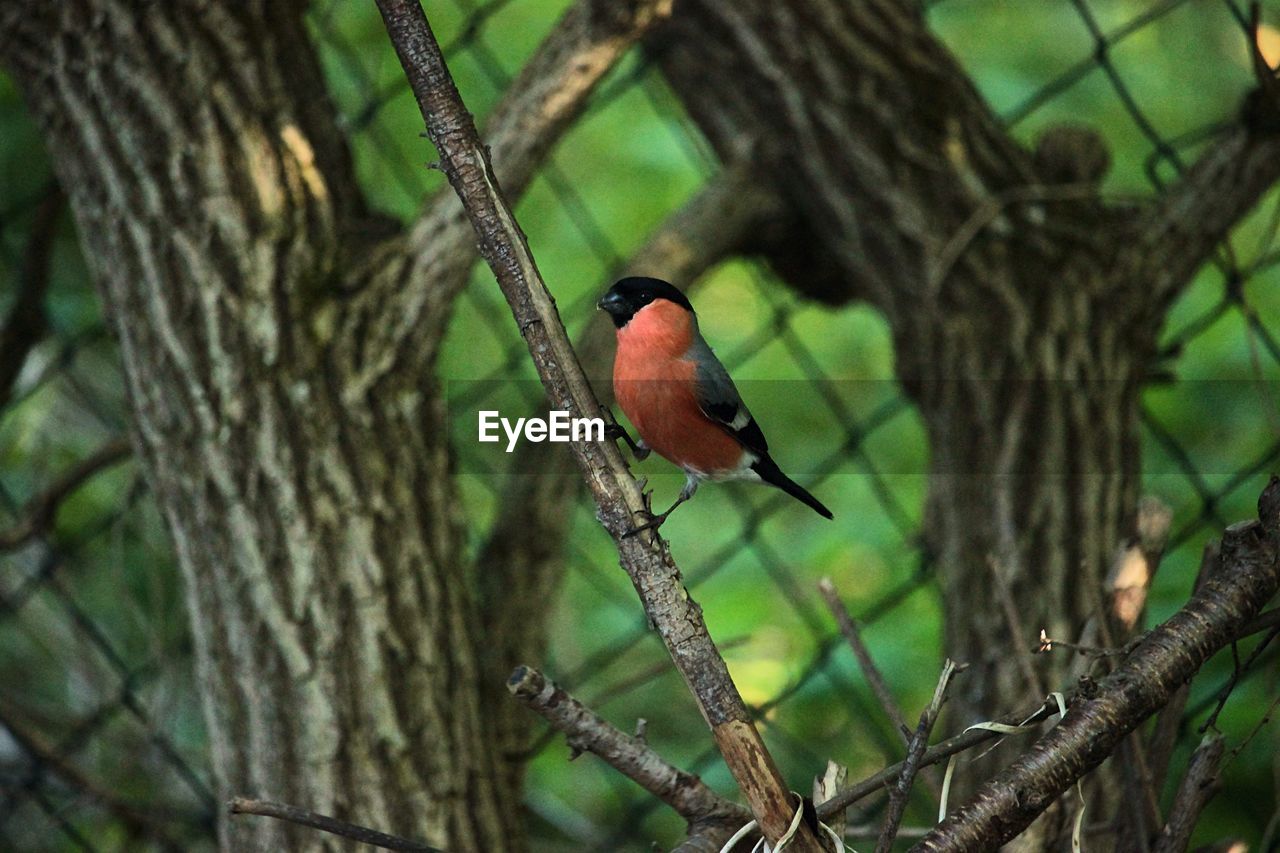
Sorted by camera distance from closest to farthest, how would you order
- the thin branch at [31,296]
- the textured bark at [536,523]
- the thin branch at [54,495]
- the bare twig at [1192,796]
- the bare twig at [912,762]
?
the bare twig at [912,762] < the bare twig at [1192,796] < the textured bark at [536,523] < the thin branch at [54,495] < the thin branch at [31,296]

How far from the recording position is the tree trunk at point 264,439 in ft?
5.10

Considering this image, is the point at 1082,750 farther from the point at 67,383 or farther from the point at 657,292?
the point at 67,383

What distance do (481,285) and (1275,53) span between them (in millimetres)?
1462

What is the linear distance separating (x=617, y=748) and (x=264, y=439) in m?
0.74

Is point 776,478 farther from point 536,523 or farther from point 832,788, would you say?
point 536,523

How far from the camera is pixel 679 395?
119cm

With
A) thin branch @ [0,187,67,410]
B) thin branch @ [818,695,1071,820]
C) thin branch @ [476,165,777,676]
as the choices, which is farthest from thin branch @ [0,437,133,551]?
thin branch @ [818,695,1071,820]

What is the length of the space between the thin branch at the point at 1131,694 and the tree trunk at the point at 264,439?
2.71ft

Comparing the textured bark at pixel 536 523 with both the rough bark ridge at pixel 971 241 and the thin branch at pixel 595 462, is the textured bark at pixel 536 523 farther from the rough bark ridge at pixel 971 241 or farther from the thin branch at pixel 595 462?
the thin branch at pixel 595 462

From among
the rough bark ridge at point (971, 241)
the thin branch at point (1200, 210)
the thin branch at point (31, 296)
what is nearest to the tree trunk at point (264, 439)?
the thin branch at point (31, 296)

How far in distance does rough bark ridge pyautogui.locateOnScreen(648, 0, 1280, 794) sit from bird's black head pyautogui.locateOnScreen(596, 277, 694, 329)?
0.72 meters

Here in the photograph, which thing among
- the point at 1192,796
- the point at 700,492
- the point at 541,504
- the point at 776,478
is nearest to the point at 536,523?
the point at 541,504

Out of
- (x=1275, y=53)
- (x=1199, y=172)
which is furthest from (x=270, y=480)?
(x=1275, y=53)

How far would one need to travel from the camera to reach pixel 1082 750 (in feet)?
2.99
